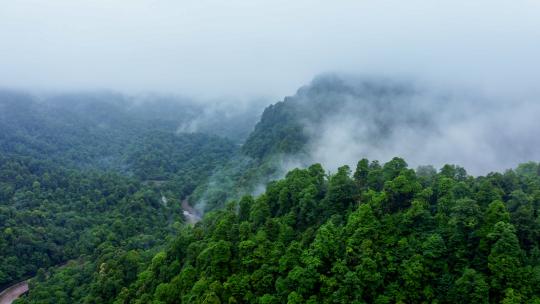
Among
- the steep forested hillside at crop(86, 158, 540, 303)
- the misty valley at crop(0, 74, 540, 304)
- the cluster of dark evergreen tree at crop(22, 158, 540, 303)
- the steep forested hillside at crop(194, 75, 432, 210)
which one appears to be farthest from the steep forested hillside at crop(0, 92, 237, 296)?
the steep forested hillside at crop(86, 158, 540, 303)

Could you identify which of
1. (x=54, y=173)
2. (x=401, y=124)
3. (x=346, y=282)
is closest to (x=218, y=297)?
(x=346, y=282)

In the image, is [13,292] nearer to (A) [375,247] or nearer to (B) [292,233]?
(B) [292,233]

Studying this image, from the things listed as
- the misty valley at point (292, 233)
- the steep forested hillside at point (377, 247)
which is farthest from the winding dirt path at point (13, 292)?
the steep forested hillside at point (377, 247)

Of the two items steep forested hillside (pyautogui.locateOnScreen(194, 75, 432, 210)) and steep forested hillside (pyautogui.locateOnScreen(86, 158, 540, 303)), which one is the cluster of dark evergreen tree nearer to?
steep forested hillside (pyautogui.locateOnScreen(86, 158, 540, 303))

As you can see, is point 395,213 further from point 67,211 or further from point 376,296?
point 67,211

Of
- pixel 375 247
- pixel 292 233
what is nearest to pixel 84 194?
pixel 292 233

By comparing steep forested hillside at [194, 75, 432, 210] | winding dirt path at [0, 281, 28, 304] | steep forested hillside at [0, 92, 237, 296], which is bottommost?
winding dirt path at [0, 281, 28, 304]

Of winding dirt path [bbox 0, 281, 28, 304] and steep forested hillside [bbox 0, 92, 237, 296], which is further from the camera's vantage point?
steep forested hillside [bbox 0, 92, 237, 296]

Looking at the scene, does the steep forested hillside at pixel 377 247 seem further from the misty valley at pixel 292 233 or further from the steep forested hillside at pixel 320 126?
the steep forested hillside at pixel 320 126
